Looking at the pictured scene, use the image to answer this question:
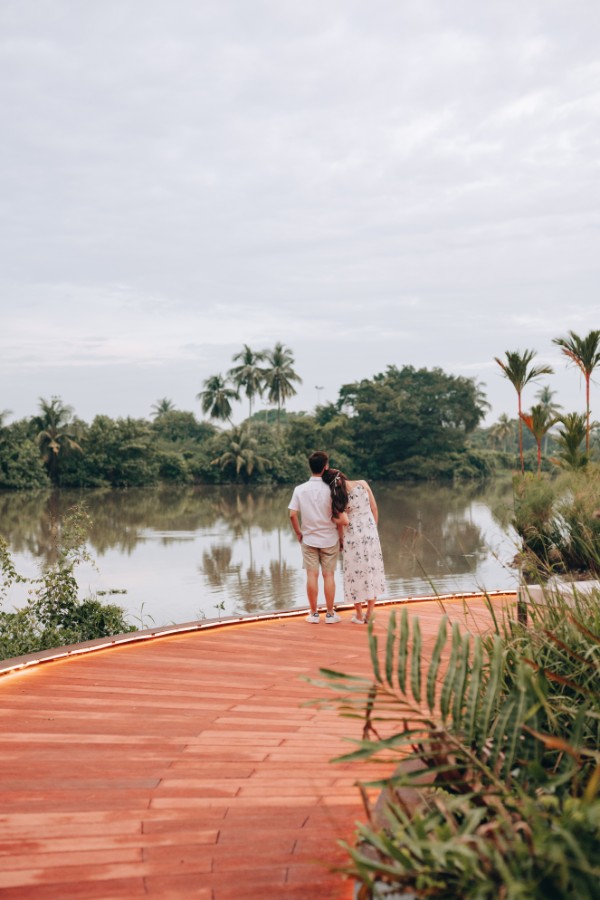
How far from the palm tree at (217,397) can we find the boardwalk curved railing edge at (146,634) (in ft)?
159

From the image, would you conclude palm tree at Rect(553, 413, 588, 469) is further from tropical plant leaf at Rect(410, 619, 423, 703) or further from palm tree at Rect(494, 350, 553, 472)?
tropical plant leaf at Rect(410, 619, 423, 703)

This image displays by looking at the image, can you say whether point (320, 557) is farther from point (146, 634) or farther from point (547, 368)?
point (547, 368)

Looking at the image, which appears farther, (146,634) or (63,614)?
(63,614)

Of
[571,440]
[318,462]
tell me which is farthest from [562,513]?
[318,462]

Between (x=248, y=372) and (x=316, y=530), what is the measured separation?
50.6 m

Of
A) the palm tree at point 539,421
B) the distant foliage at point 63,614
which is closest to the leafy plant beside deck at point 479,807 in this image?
the distant foliage at point 63,614

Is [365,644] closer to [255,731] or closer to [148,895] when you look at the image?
[255,731]

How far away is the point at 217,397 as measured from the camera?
54.2 metres

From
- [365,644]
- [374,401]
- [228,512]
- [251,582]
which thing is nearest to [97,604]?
[365,644]

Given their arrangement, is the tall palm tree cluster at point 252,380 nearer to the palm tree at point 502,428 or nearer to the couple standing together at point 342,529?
the palm tree at point 502,428

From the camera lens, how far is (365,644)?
4.96 meters

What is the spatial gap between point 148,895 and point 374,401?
54.0 metres

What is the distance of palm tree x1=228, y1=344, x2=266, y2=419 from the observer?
55500mm

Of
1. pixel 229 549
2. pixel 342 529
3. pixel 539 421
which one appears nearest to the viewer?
pixel 342 529
